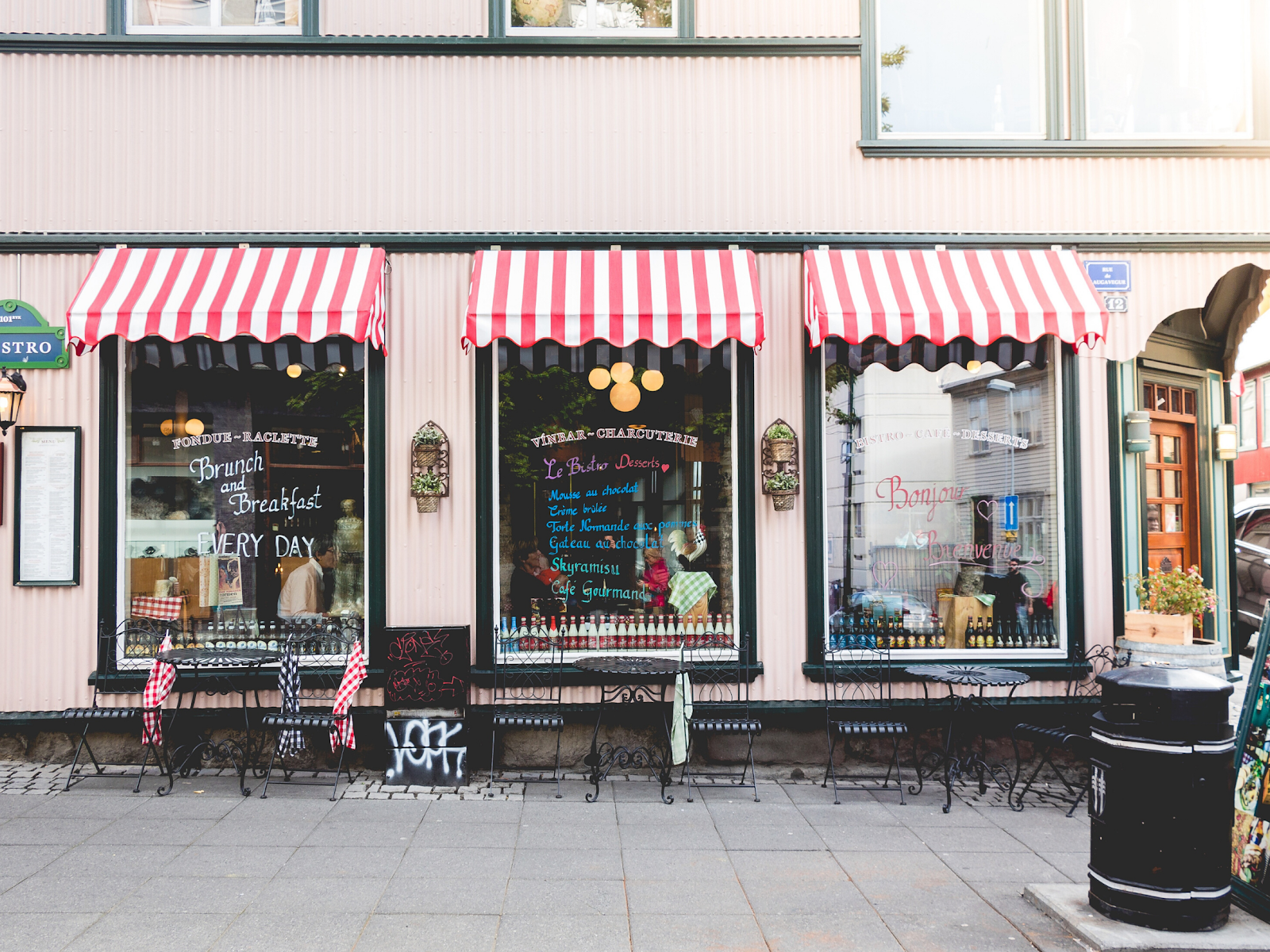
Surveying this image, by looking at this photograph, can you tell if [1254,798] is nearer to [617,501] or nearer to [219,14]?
[617,501]

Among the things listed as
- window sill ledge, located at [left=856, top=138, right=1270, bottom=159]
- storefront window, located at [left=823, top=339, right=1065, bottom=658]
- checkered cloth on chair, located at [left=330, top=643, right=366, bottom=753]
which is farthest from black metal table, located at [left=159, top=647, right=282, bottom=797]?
window sill ledge, located at [left=856, top=138, right=1270, bottom=159]

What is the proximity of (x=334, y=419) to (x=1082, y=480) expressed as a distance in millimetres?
6032

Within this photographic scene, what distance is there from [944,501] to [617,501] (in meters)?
2.70

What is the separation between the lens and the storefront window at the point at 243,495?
709 cm

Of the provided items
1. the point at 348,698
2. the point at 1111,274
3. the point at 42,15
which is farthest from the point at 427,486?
the point at 1111,274

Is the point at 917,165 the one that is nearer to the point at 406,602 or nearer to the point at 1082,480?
the point at 1082,480

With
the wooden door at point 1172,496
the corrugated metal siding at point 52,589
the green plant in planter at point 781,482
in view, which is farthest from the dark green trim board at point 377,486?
the wooden door at point 1172,496

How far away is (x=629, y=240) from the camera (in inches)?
278

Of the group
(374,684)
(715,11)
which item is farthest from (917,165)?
(374,684)

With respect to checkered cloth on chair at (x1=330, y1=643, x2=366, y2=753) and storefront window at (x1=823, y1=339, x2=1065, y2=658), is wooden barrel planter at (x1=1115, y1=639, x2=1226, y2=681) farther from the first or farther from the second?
checkered cloth on chair at (x1=330, y1=643, x2=366, y2=753)

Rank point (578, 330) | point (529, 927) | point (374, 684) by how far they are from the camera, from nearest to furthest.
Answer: point (529, 927)
point (578, 330)
point (374, 684)

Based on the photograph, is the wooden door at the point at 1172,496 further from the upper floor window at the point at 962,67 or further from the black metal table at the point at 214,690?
the black metal table at the point at 214,690

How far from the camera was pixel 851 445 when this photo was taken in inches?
284

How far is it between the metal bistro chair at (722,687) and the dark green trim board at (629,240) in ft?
10.5
